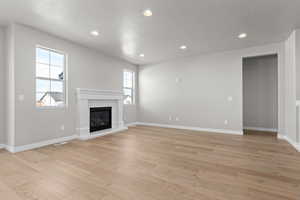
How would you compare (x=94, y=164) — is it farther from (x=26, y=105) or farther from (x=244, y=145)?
(x=244, y=145)

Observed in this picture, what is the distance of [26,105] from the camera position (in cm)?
316

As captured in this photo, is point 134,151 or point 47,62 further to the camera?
point 47,62

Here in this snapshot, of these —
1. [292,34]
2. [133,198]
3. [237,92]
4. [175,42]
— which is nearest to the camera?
[133,198]

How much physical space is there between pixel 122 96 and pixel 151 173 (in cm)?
391

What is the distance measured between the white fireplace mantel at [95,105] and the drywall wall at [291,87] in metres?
4.98

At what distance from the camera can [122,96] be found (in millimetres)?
5645

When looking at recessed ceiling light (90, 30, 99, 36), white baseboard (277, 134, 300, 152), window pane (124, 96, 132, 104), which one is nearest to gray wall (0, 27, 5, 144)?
recessed ceiling light (90, 30, 99, 36)

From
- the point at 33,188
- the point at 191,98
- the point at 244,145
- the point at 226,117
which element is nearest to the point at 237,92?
the point at 226,117

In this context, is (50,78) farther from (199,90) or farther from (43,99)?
(199,90)

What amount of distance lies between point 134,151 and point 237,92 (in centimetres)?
386

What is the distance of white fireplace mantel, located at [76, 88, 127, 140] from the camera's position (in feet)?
13.7

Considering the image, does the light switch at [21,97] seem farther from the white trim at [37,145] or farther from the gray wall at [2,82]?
the white trim at [37,145]

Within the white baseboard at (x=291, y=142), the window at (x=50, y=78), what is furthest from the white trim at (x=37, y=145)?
the white baseboard at (x=291, y=142)

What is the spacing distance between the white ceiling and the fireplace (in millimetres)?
2156
